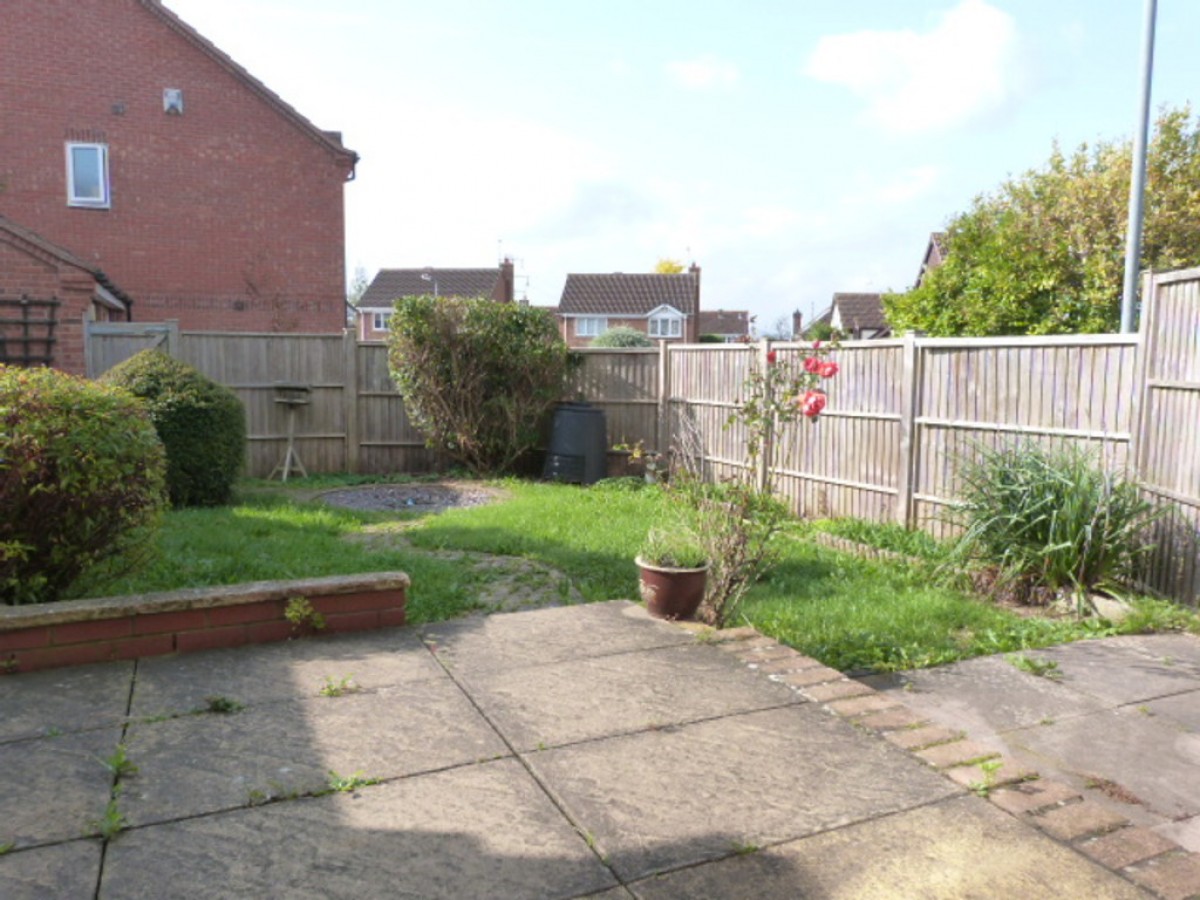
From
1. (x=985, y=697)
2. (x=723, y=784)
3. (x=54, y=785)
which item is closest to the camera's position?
(x=54, y=785)

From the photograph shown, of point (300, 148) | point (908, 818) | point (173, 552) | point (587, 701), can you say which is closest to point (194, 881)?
point (587, 701)

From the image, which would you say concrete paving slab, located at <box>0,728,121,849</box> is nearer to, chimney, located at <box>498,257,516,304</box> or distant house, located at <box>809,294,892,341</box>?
distant house, located at <box>809,294,892,341</box>

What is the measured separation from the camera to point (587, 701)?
372 centimetres

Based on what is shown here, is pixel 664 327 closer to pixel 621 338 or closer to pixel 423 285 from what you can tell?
pixel 423 285

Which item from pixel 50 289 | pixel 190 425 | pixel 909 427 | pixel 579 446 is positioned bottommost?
pixel 579 446

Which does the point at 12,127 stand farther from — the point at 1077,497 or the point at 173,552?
the point at 1077,497

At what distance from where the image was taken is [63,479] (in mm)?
4219

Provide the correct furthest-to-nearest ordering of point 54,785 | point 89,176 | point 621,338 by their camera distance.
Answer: point 621,338 < point 89,176 < point 54,785

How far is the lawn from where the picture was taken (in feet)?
17.0

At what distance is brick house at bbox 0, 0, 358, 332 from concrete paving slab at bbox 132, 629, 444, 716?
14.9 meters

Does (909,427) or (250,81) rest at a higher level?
(250,81)

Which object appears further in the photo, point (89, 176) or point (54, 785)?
point (89, 176)

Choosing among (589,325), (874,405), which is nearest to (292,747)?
(874,405)

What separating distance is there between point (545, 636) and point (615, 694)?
0.92m
